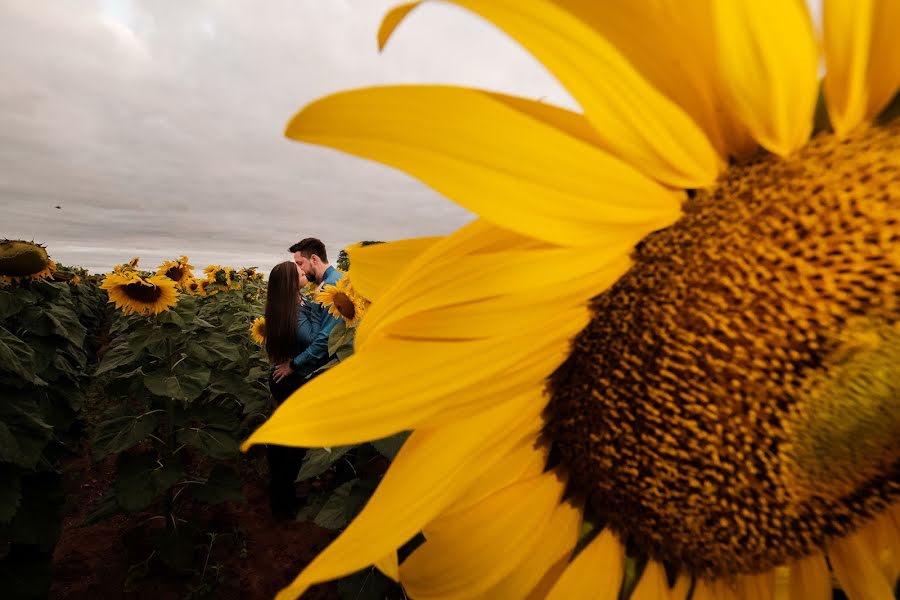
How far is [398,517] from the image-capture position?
369 millimetres

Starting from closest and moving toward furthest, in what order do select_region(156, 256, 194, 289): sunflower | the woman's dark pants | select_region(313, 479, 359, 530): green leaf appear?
select_region(313, 479, 359, 530): green leaf < the woman's dark pants < select_region(156, 256, 194, 289): sunflower

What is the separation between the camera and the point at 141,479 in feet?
13.1

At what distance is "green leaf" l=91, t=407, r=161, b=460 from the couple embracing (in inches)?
41.2

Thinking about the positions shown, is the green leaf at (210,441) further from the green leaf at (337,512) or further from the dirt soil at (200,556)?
the green leaf at (337,512)

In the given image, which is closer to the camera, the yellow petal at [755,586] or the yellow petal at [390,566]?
the yellow petal at [390,566]

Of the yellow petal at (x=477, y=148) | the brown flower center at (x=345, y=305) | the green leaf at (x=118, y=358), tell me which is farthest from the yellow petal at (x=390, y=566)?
the green leaf at (x=118, y=358)

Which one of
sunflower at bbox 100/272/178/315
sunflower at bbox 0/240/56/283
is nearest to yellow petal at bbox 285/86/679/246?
sunflower at bbox 100/272/178/315

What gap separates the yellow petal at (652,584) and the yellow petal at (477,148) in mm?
474

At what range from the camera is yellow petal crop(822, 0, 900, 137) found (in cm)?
35

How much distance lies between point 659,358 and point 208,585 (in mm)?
4752

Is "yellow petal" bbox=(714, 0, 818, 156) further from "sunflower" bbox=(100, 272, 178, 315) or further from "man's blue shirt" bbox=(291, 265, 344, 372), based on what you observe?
"sunflower" bbox=(100, 272, 178, 315)

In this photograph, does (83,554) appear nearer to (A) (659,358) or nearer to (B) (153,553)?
(B) (153,553)

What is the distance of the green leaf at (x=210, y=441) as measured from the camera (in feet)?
13.8

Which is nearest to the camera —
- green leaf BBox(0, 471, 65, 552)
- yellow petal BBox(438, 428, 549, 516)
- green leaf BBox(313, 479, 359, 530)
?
yellow petal BBox(438, 428, 549, 516)
